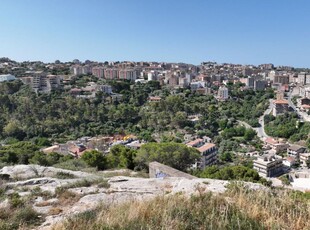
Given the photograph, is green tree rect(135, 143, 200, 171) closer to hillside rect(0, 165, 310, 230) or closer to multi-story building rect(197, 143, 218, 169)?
hillside rect(0, 165, 310, 230)

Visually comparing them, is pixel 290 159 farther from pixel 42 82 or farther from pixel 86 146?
pixel 42 82

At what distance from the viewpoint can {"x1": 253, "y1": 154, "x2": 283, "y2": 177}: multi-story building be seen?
22.9 m

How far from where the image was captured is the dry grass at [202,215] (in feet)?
8.71

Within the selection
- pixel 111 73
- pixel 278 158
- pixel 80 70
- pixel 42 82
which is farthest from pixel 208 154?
pixel 80 70

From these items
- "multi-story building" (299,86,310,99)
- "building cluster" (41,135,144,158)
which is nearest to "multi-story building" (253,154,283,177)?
"building cluster" (41,135,144,158)

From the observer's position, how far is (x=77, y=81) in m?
55.4

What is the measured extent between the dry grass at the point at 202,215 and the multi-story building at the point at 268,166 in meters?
21.0

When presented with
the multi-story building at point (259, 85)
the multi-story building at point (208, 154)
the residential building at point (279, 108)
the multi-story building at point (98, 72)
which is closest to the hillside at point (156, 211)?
the multi-story building at point (208, 154)

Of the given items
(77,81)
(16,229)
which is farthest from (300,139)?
(77,81)

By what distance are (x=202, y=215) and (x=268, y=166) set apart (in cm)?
2200

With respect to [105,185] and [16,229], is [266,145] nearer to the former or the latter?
[105,185]

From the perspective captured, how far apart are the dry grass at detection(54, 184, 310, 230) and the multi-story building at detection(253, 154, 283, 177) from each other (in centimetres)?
2098

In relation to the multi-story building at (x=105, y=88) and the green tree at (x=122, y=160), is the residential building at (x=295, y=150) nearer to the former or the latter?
the green tree at (x=122, y=160)

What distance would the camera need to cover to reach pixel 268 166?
2297 cm
